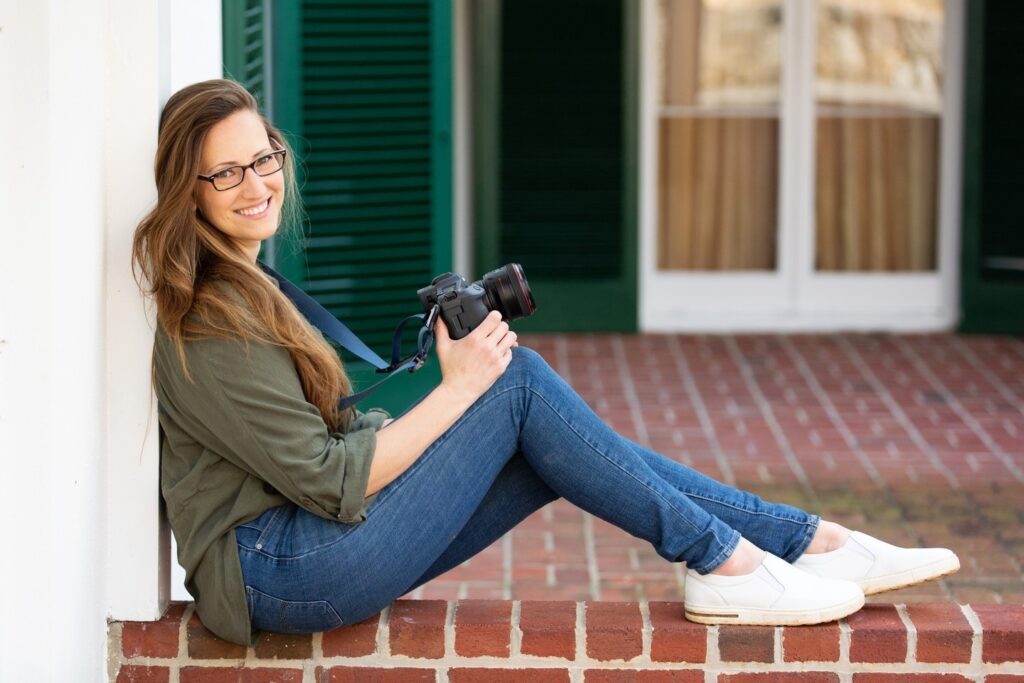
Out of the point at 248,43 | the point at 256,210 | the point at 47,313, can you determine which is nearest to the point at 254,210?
the point at 256,210

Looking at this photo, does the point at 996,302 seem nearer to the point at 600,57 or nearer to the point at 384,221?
the point at 600,57

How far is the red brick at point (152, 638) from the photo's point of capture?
8.99 ft

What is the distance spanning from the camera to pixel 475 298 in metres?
2.66

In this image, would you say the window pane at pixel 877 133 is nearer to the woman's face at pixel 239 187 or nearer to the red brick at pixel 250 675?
the woman's face at pixel 239 187

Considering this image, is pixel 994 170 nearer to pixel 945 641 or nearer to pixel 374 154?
pixel 374 154

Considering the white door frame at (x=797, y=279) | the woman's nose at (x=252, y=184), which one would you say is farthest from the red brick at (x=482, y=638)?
the white door frame at (x=797, y=279)

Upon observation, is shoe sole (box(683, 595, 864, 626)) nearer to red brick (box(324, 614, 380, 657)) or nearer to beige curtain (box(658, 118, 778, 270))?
red brick (box(324, 614, 380, 657))

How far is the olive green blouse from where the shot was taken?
248 centimetres

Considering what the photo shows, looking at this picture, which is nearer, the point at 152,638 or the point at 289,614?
the point at 289,614

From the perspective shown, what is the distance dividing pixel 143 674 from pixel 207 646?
0.45ft

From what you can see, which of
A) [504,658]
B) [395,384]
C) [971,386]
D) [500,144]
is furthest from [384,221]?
[504,658]

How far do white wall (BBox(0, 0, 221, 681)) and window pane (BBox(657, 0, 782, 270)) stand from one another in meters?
5.07

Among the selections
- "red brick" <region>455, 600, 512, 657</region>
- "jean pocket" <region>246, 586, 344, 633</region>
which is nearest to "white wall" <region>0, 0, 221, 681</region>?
"jean pocket" <region>246, 586, 344, 633</region>

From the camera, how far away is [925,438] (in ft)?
18.5
